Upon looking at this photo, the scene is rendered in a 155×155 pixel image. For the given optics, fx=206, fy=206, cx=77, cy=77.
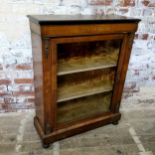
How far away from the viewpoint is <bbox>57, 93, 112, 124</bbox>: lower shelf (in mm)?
1868

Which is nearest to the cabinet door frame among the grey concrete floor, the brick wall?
the grey concrete floor

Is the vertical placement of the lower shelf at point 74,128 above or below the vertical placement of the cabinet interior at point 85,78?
below

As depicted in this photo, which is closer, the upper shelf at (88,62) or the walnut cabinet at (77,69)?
the walnut cabinet at (77,69)

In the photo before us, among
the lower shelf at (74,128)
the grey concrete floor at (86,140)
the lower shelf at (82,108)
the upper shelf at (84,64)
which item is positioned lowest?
the grey concrete floor at (86,140)

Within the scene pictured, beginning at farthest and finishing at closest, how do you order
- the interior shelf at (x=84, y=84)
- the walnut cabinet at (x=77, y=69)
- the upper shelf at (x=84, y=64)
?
the interior shelf at (x=84, y=84) < the upper shelf at (x=84, y=64) < the walnut cabinet at (x=77, y=69)

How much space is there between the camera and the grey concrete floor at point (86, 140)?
1756 mm

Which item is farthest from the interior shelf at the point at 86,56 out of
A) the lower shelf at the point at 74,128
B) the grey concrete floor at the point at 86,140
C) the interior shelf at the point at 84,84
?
the grey concrete floor at the point at 86,140

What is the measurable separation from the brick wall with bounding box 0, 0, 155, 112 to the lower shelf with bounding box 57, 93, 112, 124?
A: 0.42 meters

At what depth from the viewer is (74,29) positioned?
144 centimetres

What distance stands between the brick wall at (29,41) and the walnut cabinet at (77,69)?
0.74ft

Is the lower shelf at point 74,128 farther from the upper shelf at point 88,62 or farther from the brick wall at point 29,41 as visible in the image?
the upper shelf at point 88,62

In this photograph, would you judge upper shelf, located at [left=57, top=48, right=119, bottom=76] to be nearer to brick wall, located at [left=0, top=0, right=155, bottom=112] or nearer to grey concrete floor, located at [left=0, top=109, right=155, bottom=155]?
brick wall, located at [left=0, top=0, right=155, bottom=112]

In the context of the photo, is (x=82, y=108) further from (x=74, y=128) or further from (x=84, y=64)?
(x=84, y=64)

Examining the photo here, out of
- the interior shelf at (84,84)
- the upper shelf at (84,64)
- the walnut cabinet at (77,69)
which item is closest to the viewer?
the walnut cabinet at (77,69)
